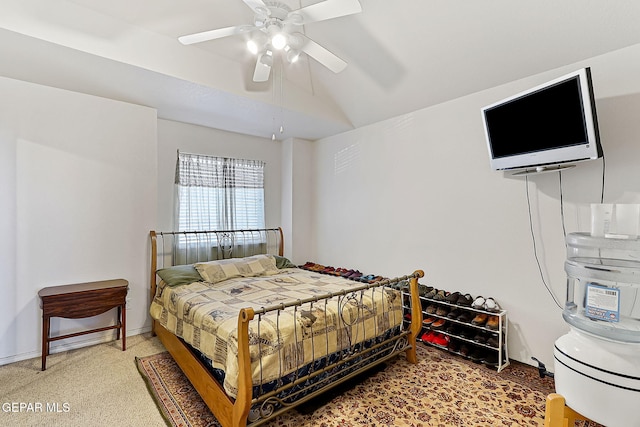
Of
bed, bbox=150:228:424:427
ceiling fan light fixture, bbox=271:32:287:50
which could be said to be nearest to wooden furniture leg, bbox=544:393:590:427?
bed, bbox=150:228:424:427

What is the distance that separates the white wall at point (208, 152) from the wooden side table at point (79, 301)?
1034mm

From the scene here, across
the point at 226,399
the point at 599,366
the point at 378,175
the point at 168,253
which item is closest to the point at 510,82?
the point at 378,175

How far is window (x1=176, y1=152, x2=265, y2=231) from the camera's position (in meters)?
4.05

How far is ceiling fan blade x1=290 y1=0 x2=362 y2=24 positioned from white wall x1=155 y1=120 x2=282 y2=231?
275 centimetres

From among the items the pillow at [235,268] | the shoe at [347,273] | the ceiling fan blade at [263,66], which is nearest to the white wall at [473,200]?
the shoe at [347,273]

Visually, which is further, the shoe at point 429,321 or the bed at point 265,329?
the shoe at point 429,321

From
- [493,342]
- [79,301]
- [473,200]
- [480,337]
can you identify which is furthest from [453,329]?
[79,301]

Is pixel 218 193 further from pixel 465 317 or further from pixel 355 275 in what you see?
pixel 465 317

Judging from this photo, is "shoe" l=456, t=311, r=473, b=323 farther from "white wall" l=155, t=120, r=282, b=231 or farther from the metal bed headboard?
"white wall" l=155, t=120, r=282, b=231

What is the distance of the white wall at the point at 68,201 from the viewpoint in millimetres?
2822

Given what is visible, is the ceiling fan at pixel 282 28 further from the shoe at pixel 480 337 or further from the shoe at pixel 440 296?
the shoe at pixel 480 337

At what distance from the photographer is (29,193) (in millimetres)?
2896

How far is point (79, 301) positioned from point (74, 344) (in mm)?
662

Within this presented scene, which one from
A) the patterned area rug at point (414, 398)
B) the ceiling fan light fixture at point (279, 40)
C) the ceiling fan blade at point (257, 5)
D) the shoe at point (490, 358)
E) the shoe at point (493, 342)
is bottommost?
the patterned area rug at point (414, 398)
